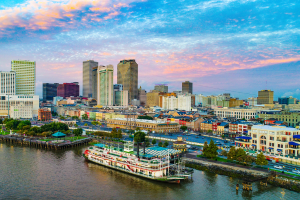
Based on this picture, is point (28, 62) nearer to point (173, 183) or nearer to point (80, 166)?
point (80, 166)

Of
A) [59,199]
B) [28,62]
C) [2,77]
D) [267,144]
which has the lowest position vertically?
[59,199]

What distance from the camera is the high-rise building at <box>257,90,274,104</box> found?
6452 inches

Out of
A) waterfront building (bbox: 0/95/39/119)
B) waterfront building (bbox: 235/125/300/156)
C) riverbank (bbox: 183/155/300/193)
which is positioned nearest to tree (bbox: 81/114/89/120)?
waterfront building (bbox: 0/95/39/119)

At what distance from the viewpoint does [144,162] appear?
2839 cm

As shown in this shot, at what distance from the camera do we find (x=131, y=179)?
27891mm

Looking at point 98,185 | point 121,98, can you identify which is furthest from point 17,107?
point 121,98

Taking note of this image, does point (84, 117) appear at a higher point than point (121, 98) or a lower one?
lower

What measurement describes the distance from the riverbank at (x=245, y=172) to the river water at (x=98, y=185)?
755 millimetres

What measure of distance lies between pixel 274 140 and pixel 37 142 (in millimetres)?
38988

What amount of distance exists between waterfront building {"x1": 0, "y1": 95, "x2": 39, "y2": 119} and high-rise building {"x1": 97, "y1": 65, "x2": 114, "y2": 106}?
180 feet

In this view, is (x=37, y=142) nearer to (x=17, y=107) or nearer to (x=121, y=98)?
(x=17, y=107)

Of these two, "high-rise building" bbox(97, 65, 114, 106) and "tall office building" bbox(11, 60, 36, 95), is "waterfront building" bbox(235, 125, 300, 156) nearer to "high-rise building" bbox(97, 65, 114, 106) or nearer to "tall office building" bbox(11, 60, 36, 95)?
"tall office building" bbox(11, 60, 36, 95)

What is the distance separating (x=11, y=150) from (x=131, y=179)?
24.9 m

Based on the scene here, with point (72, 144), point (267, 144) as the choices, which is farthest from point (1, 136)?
point (267, 144)
